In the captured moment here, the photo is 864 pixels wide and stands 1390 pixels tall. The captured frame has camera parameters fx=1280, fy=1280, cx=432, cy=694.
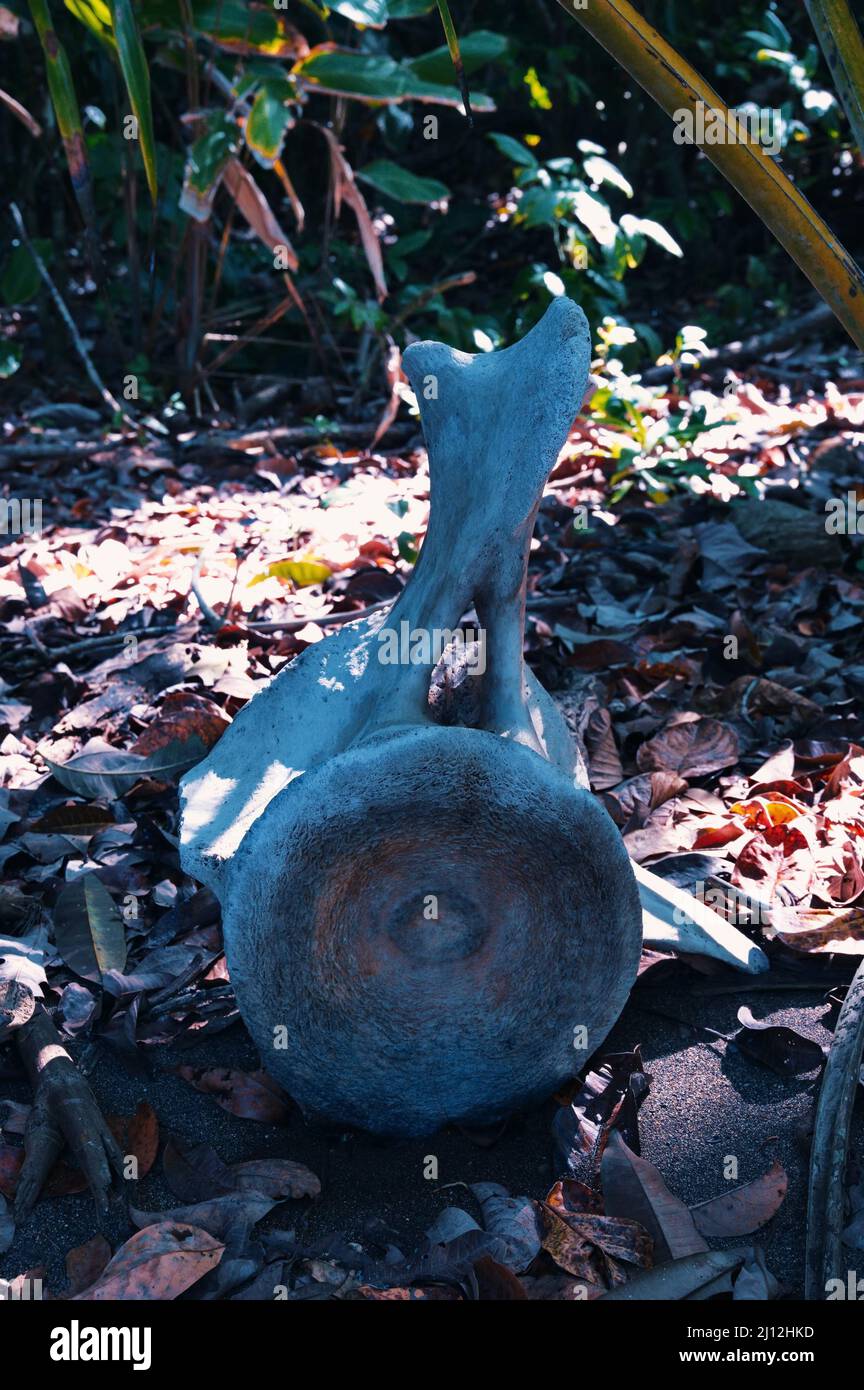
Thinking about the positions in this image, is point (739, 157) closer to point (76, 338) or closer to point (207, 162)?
point (207, 162)

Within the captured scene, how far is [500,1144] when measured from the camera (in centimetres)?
171

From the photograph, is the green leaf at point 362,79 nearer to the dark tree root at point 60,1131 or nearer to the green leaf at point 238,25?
the green leaf at point 238,25

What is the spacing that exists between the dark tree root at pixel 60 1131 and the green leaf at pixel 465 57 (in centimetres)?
382

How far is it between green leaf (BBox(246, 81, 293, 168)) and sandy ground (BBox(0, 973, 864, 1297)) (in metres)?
3.04

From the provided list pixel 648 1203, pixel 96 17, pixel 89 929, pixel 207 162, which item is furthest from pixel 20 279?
pixel 648 1203

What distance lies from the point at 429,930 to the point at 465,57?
4.17 m

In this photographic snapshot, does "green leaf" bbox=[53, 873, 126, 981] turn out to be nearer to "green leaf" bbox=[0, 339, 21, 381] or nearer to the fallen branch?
the fallen branch

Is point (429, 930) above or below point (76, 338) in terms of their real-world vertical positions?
below

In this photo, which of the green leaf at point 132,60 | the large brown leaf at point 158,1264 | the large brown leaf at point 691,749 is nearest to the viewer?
the large brown leaf at point 158,1264

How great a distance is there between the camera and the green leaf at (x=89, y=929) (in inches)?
80.0

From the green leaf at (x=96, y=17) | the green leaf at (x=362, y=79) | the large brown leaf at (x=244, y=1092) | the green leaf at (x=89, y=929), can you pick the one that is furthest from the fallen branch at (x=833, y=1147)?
the green leaf at (x=362, y=79)

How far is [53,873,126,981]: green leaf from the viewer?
2.03 meters

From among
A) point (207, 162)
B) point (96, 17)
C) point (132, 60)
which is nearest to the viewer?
point (132, 60)

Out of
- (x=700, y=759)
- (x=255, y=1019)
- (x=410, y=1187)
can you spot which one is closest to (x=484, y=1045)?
(x=410, y=1187)
